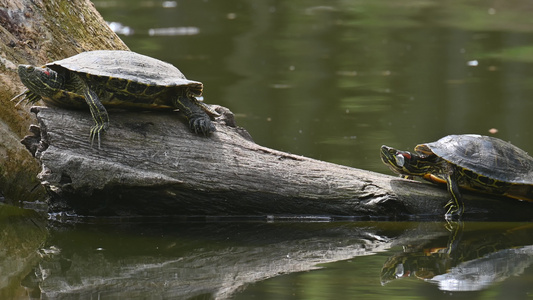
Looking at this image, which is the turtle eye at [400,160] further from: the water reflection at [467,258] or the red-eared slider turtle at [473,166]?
the water reflection at [467,258]

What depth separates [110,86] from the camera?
446 cm

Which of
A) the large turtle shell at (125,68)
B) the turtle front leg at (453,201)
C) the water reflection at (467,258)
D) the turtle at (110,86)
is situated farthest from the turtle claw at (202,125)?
the turtle front leg at (453,201)

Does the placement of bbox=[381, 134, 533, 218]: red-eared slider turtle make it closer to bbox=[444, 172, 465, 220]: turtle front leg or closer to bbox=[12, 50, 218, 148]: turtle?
bbox=[444, 172, 465, 220]: turtle front leg

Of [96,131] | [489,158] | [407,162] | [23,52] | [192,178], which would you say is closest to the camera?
[96,131]

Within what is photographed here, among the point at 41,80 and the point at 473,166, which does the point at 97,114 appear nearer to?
the point at 41,80

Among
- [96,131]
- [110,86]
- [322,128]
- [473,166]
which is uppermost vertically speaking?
[110,86]

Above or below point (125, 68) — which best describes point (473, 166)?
below

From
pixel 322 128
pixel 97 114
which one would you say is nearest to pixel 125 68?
pixel 97 114

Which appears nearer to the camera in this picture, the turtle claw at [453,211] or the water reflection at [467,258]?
the water reflection at [467,258]

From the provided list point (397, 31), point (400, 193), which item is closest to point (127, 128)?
point (400, 193)

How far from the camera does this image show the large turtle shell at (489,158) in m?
4.55

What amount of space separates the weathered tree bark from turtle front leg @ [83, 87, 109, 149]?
2.49 feet

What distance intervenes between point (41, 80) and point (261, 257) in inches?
62.1

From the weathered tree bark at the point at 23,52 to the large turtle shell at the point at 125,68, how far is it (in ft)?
1.92
